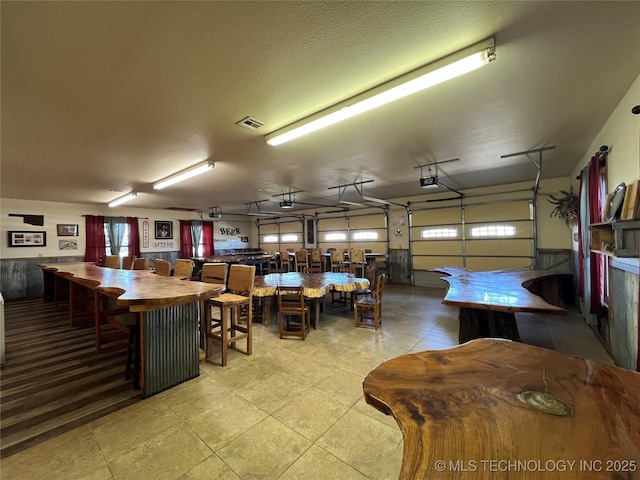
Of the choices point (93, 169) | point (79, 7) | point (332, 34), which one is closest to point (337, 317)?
point (332, 34)

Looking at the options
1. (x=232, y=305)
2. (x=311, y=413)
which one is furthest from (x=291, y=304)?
(x=311, y=413)

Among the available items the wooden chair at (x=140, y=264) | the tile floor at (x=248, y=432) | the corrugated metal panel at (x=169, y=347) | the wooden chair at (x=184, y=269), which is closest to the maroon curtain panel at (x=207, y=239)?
the wooden chair at (x=140, y=264)

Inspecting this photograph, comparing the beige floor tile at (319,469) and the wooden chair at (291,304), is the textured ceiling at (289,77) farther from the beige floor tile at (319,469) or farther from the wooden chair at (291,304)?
the beige floor tile at (319,469)

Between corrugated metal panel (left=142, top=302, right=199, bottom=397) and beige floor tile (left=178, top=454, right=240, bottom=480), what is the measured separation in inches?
42.4

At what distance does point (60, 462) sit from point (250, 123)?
10.2ft

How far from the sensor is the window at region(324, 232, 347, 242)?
10.3 metres

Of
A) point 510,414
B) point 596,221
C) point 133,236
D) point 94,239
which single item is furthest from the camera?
point 133,236

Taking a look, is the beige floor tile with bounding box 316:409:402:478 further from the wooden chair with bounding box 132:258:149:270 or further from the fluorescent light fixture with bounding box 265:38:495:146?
the wooden chair with bounding box 132:258:149:270

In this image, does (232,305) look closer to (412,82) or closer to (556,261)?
(412,82)

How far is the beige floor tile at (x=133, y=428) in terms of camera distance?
1801 millimetres

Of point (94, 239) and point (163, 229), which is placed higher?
point (163, 229)

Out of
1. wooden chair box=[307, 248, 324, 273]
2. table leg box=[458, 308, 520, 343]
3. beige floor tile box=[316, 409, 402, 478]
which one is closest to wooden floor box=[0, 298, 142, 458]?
beige floor tile box=[316, 409, 402, 478]

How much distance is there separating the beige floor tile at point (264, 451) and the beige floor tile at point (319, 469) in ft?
0.15

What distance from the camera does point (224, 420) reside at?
6.73ft
